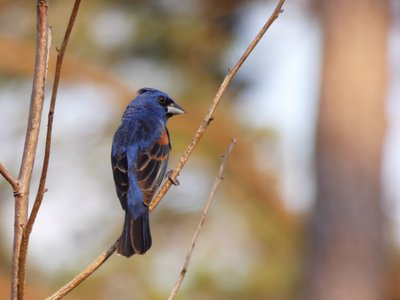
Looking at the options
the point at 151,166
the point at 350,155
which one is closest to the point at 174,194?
the point at 350,155

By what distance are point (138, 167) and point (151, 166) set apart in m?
0.07

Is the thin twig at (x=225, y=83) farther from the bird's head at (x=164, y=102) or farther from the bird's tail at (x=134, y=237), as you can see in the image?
the bird's head at (x=164, y=102)

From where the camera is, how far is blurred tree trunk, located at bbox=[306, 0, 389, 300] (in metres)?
8.12

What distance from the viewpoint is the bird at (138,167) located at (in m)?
3.59

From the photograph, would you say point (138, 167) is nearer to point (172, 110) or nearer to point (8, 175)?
point (172, 110)

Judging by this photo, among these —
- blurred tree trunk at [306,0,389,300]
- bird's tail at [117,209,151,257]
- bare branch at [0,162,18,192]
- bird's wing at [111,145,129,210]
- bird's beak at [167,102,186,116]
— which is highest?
blurred tree trunk at [306,0,389,300]

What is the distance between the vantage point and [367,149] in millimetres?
8352

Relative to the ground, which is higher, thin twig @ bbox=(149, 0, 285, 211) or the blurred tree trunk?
the blurred tree trunk

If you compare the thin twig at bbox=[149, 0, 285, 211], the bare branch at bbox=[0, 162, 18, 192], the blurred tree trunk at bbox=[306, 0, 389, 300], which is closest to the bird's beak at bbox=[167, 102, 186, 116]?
the thin twig at bbox=[149, 0, 285, 211]

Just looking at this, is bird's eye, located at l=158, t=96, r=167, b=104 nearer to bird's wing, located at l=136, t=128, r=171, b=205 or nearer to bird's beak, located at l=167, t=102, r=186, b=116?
bird's beak, located at l=167, t=102, r=186, b=116

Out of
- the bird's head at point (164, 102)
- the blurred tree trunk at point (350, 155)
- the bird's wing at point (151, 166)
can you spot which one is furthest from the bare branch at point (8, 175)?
the blurred tree trunk at point (350, 155)

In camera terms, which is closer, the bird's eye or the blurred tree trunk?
the bird's eye

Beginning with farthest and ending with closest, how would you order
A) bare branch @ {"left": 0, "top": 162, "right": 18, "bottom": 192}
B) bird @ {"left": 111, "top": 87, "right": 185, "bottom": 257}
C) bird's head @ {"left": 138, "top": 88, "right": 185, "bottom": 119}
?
bird's head @ {"left": 138, "top": 88, "right": 185, "bottom": 119} < bird @ {"left": 111, "top": 87, "right": 185, "bottom": 257} < bare branch @ {"left": 0, "top": 162, "right": 18, "bottom": 192}

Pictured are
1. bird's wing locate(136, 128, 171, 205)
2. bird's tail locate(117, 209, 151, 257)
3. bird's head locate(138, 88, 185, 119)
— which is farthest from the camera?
bird's head locate(138, 88, 185, 119)
